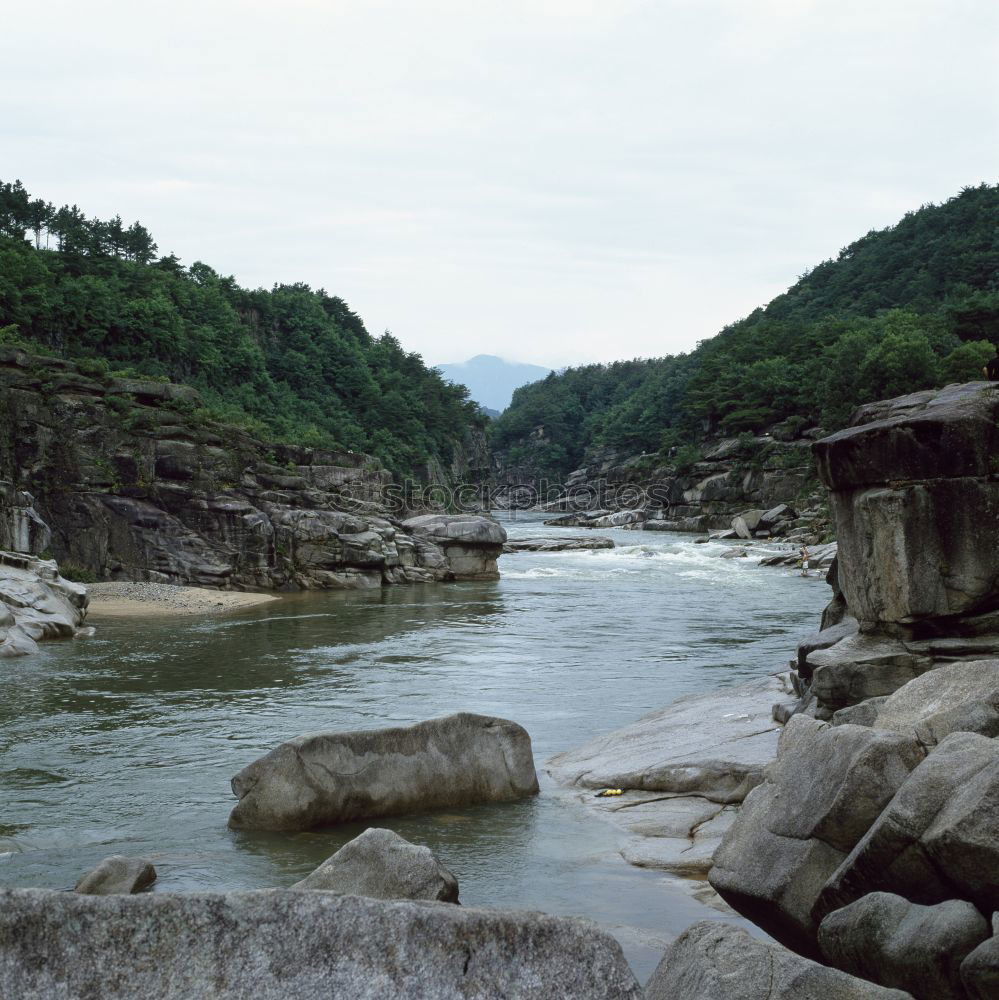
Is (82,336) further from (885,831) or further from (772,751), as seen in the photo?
(885,831)

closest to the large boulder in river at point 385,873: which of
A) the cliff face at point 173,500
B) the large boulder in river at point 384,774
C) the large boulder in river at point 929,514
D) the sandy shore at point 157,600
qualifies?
the large boulder in river at point 384,774

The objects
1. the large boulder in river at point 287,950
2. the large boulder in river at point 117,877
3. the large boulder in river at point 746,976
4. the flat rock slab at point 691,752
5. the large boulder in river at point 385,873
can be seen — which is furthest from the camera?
the flat rock slab at point 691,752

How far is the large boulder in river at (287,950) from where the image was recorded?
337cm

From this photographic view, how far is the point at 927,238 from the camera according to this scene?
98125mm

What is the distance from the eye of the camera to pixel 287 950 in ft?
11.4

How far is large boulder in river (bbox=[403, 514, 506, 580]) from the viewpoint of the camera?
37969 mm

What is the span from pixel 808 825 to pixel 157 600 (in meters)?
25.3

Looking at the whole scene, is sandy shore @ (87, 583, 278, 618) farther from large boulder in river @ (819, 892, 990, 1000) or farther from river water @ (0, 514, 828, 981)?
large boulder in river @ (819, 892, 990, 1000)

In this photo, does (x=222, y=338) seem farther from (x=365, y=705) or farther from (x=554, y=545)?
(x=365, y=705)

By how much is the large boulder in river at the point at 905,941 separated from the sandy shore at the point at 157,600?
2370 centimetres

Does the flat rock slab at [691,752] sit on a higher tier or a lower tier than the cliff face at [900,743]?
lower

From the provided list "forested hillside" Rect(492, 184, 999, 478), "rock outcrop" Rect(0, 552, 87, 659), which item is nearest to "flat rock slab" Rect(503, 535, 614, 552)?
"forested hillside" Rect(492, 184, 999, 478)

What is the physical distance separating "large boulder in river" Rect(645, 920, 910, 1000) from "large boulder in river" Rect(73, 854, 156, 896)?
4.00m

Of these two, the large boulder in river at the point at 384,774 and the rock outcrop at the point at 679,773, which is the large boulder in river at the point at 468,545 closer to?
the rock outcrop at the point at 679,773
